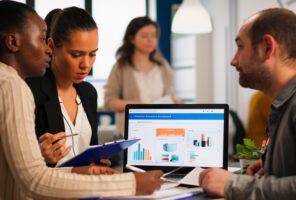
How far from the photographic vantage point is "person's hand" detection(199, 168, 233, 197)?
167cm

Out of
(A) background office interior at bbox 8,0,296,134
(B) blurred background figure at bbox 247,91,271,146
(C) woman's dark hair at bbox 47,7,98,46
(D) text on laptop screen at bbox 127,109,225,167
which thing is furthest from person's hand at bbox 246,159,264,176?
(B) blurred background figure at bbox 247,91,271,146

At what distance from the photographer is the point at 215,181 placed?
170cm

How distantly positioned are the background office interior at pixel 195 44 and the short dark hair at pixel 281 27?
2.72m

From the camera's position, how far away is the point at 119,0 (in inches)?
303

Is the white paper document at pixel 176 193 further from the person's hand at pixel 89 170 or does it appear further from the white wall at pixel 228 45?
the white wall at pixel 228 45

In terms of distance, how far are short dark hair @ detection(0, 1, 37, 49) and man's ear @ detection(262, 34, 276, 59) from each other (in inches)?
28.4

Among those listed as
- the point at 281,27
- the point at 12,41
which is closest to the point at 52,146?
the point at 12,41

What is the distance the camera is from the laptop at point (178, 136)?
216 cm

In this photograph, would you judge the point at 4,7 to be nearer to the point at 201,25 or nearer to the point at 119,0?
the point at 201,25

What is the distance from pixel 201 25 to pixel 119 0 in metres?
3.55

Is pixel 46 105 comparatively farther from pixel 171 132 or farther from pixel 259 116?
pixel 259 116

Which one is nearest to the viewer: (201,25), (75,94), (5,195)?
(5,195)

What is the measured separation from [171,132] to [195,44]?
4634 millimetres

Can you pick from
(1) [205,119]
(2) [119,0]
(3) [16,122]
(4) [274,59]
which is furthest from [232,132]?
(3) [16,122]
